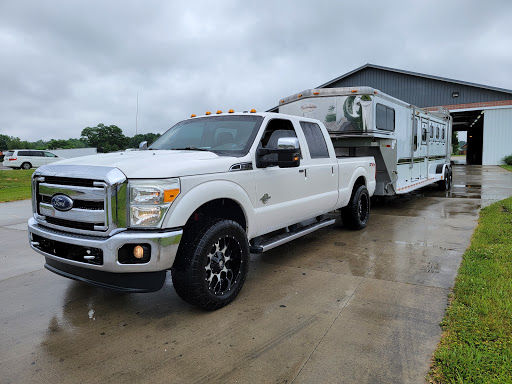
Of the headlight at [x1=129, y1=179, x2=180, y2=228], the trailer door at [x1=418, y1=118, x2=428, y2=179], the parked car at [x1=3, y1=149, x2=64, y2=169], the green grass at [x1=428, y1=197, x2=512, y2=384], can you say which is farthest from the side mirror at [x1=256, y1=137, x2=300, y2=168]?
the parked car at [x1=3, y1=149, x2=64, y2=169]

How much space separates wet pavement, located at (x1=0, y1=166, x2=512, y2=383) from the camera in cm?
273

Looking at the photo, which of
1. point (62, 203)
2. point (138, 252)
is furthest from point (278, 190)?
point (62, 203)

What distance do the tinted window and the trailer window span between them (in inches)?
110

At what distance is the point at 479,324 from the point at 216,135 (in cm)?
328

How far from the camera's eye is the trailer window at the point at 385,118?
811 centimetres

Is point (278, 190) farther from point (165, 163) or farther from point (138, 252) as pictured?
point (138, 252)

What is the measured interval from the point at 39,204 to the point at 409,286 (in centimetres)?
398

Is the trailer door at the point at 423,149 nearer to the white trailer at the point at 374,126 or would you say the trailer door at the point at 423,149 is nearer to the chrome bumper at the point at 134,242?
the white trailer at the point at 374,126

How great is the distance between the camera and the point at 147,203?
10.4ft

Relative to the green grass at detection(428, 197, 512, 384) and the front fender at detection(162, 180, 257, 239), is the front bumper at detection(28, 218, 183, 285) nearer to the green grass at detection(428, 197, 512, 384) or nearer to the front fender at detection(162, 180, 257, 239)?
the front fender at detection(162, 180, 257, 239)

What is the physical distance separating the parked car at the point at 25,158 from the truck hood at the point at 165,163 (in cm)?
2901

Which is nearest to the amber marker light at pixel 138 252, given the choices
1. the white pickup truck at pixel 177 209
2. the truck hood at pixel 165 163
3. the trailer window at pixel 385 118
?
the white pickup truck at pixel 177 209

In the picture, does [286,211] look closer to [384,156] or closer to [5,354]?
[5,354]

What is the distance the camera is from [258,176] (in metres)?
4.20
